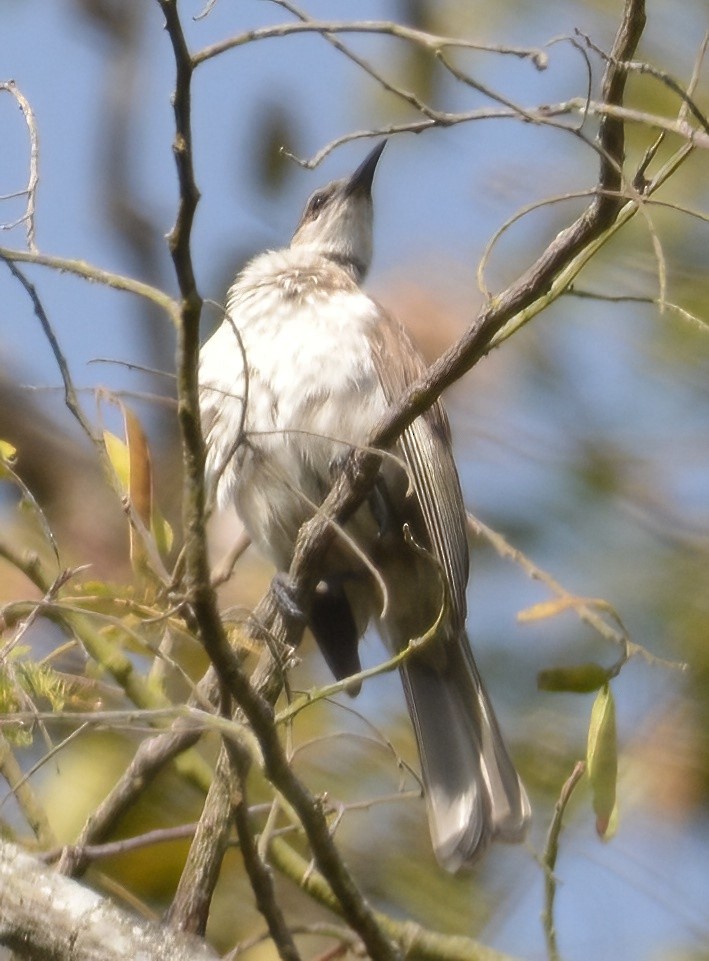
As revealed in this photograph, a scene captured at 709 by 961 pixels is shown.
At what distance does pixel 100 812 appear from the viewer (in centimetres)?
250

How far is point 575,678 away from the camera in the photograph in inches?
73.6

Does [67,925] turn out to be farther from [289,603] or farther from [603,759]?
[289,603]

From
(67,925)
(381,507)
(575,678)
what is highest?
(575,678)

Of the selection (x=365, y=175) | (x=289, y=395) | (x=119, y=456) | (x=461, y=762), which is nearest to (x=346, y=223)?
(x=365, y=175)

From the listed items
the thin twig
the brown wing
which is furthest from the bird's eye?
the thin twig

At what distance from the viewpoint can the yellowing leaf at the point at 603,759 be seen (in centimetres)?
188

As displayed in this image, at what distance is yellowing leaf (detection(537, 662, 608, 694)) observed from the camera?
6.12 ft

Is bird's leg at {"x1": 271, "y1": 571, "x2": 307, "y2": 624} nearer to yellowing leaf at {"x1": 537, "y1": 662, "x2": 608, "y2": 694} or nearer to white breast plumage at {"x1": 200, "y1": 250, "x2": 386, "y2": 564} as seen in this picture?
white breast plumage at {"x1": 200, "y1": 250, "x2": 386, "y2": 564}

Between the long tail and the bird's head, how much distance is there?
1.48 m

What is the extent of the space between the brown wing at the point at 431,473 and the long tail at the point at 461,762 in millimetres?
164

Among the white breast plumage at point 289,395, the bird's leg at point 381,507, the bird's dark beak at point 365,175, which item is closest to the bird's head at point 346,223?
the bird's dark beak at point 365,175

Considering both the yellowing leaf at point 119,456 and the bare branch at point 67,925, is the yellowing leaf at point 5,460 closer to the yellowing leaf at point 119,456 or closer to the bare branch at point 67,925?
the yellowing leaf at point 119,456

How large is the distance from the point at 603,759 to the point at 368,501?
5.08ft

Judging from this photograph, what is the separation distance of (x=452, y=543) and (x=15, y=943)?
164cm
